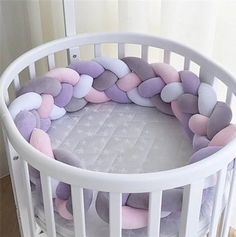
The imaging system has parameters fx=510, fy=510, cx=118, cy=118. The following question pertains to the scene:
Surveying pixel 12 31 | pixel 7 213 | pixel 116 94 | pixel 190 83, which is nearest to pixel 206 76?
pixel 190 83

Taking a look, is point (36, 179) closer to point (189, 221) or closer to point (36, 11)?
point (189, 221)

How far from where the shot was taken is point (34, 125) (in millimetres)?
1130

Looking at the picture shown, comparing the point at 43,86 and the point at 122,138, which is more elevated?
the point at 43,86

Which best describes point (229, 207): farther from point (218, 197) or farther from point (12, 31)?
point (12, 31)

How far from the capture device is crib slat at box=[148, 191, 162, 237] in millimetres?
888

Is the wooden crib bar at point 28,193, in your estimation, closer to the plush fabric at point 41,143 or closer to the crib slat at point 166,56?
the plush fabric at point 41,143

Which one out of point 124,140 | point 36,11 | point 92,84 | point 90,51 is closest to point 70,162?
point 124,140

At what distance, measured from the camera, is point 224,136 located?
3.48ft

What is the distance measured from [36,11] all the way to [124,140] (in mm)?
621

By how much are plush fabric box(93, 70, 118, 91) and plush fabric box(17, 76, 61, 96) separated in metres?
0.12

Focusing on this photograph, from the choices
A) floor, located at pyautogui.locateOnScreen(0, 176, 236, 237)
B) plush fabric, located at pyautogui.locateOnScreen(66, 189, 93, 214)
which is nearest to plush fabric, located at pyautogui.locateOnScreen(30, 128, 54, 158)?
plush fabric, located at pyautogui.locateOnScreen(66, 189, 93, 214)

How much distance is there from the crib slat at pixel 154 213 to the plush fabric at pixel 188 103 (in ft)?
1.25

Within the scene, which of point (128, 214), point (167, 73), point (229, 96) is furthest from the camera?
point (167, 73)

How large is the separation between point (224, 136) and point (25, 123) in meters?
0.43
